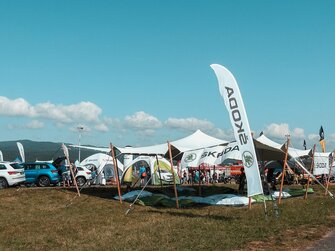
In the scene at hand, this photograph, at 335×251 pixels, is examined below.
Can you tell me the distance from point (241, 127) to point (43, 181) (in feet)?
61.8

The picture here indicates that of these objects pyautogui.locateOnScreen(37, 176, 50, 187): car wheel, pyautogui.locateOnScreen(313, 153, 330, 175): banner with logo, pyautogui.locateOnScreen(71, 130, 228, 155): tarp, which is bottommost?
pyautogui.locateOnScreen(313, 153, 330, 175): banner with logo

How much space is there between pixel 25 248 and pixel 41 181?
19803 millimetres

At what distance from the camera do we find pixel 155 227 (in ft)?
40.4

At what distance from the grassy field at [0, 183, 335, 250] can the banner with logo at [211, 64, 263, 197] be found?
1.09 metres

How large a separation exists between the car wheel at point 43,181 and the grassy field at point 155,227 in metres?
10.2

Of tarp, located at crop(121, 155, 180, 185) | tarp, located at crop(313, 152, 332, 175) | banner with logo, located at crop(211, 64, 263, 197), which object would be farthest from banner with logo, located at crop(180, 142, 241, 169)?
tarp, located at crop(313, 152, 332, 175)

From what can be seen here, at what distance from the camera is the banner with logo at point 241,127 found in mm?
13180

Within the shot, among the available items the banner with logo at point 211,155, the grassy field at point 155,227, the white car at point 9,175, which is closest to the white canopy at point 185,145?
the banner with logo at point 211,155

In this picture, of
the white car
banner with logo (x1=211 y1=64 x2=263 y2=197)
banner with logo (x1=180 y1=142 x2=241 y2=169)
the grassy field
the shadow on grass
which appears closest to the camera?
the grassy field

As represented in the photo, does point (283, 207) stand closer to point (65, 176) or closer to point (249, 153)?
point (249, 153)

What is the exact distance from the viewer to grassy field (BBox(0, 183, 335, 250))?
1002 centimetres

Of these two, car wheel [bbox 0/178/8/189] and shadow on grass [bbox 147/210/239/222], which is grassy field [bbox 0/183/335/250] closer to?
shadow on grass [bbox 147/210/239/222]

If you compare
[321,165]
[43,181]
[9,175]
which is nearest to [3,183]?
[9,175]

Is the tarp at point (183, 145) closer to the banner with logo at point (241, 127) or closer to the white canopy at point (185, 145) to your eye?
the white canopy at point (185, 145)
